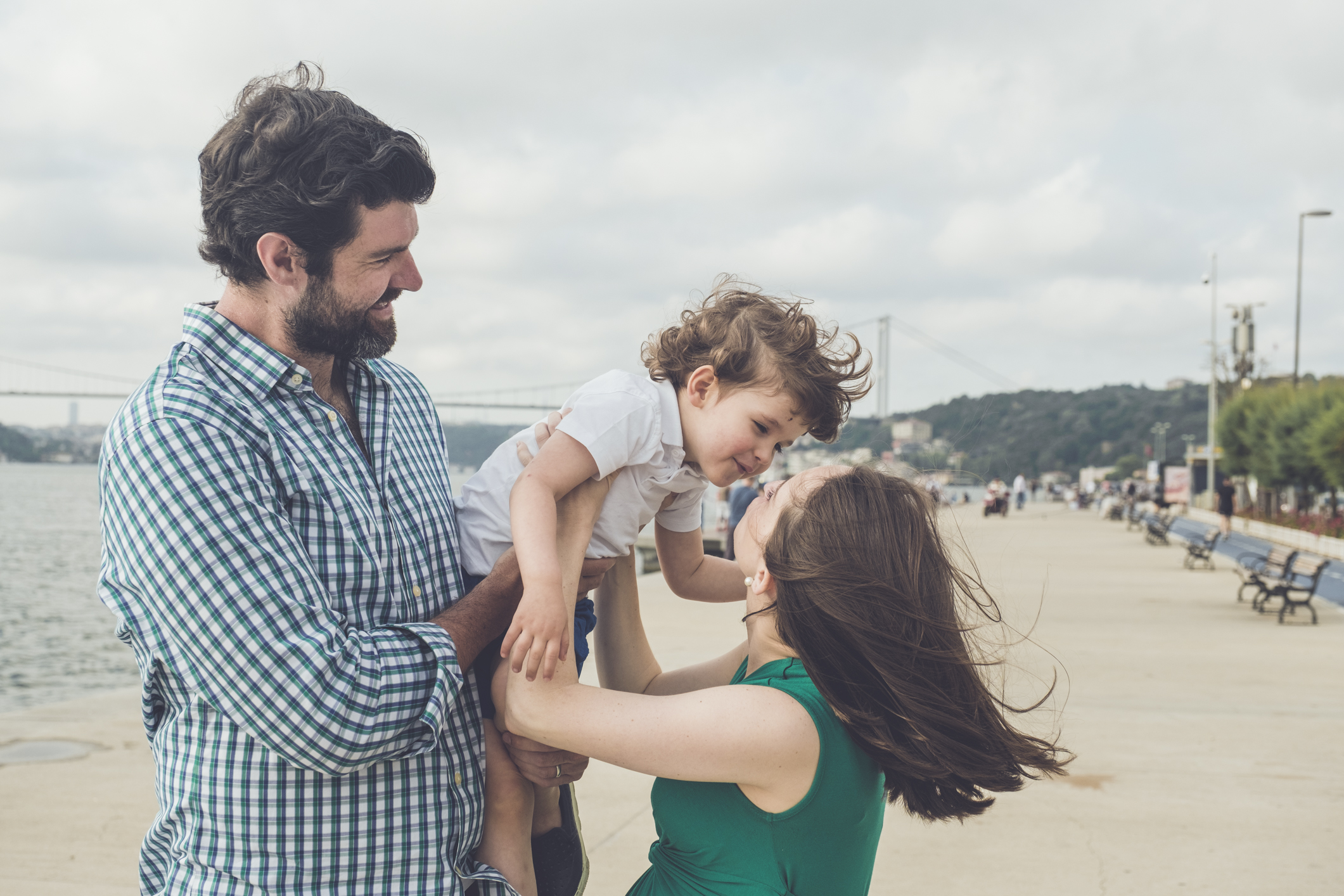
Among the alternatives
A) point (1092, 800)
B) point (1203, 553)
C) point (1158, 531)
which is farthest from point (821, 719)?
point (1158, 531)

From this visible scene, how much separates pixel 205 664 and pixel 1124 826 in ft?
15.1

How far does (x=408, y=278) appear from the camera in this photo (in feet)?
5.47

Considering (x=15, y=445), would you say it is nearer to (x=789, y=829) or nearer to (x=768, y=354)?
(x=768, y=354)

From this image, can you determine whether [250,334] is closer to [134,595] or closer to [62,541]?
[134,595]

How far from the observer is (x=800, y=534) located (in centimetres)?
155

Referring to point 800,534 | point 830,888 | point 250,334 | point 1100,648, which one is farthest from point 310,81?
point 1100,648

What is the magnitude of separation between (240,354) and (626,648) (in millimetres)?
962

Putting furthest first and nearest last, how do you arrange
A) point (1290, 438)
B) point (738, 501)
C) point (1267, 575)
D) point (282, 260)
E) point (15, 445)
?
point (15, 445)
point (1290, 438)
point (738, 501)
point (1267, 575)
point (282, 260)

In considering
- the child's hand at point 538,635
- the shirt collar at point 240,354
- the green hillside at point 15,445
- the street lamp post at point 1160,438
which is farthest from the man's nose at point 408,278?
the green hillside at point 15,445

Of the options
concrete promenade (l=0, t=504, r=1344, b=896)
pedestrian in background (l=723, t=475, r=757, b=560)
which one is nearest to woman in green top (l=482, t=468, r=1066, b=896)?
concrete promenade (l=0, t=504, r=1344, b=896)

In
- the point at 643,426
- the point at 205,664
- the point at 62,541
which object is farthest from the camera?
the point at 62,541

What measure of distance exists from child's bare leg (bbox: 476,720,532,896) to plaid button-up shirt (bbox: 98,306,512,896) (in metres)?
0.03

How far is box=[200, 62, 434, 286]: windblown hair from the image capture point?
152cm

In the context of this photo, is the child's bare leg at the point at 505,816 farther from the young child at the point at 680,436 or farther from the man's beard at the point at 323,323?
the man's beard at the point at 323,323
